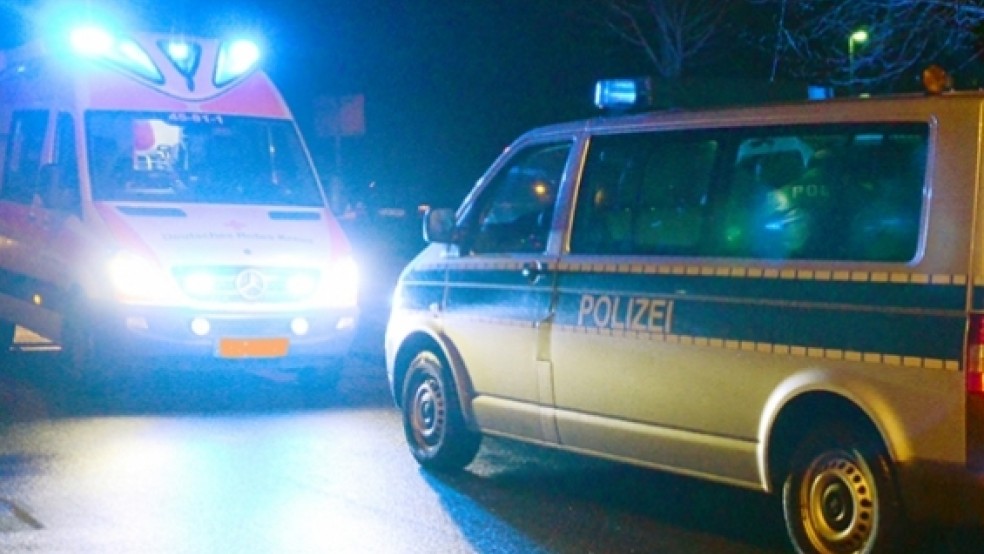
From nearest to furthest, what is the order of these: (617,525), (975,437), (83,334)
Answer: (975,437) < (617,525) < (83,334)

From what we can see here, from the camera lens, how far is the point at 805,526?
22.4 feet

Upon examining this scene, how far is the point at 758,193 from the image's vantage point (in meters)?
7.12

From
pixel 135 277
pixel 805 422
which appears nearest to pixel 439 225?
pixel 805 422

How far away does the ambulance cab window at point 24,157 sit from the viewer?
42.4 feet

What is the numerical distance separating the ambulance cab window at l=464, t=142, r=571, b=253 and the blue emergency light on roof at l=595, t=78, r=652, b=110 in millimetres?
296

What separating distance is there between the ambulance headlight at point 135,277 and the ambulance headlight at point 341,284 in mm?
1210

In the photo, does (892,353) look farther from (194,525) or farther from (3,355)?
(3,355)

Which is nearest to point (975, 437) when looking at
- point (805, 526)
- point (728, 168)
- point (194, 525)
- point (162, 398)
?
point (805, 526)

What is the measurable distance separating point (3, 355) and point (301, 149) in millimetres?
3466

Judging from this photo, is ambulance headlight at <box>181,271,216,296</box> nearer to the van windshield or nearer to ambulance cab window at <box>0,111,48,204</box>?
the van windshield

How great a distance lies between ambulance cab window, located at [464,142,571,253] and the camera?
8.38m

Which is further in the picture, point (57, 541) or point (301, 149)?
point (301, 149)

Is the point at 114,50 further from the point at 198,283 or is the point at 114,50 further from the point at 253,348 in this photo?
the point at 253,348

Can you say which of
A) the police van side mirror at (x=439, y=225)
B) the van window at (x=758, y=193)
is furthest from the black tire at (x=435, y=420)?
the van window at (x=758, y=193)
